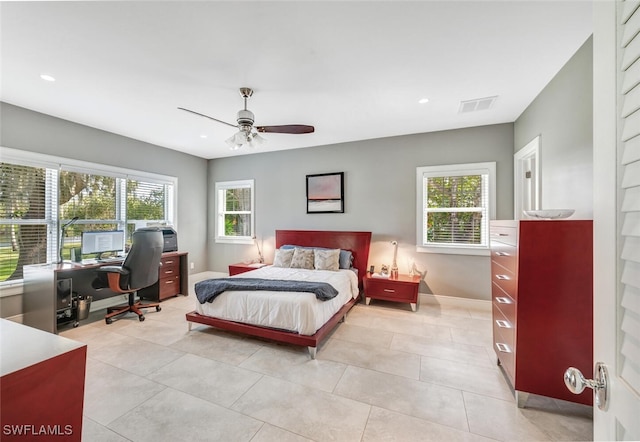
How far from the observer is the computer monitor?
11.6 ft

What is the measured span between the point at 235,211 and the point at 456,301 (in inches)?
178

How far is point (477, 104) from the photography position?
3080 millimetres

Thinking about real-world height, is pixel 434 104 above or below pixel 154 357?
above

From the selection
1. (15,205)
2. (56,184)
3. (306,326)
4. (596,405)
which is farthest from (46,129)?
(596,405)

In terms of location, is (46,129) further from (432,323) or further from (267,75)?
(432,323)

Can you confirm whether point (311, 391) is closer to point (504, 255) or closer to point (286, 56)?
point (504, 255)

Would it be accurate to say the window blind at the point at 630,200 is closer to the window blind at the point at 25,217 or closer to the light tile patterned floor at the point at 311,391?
the light tile patterned floor at the point at 311,391

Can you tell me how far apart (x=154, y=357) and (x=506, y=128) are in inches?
202

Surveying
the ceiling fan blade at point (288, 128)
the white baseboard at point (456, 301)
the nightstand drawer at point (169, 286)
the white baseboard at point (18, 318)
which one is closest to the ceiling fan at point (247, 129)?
the ceiling fan blade at point (288, 128)

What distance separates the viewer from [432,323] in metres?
3.30

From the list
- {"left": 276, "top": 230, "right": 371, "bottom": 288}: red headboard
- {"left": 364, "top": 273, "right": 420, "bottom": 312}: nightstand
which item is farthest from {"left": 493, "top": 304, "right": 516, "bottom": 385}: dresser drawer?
{"left": 276, "top": 230, "right": 371, "bottom": 288}: red headboard

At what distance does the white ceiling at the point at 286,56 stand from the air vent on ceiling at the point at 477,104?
0.08m

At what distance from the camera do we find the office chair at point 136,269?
3324 millimetres

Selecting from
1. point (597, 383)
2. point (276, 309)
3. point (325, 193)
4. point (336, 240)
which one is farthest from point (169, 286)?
point (597, 383)
